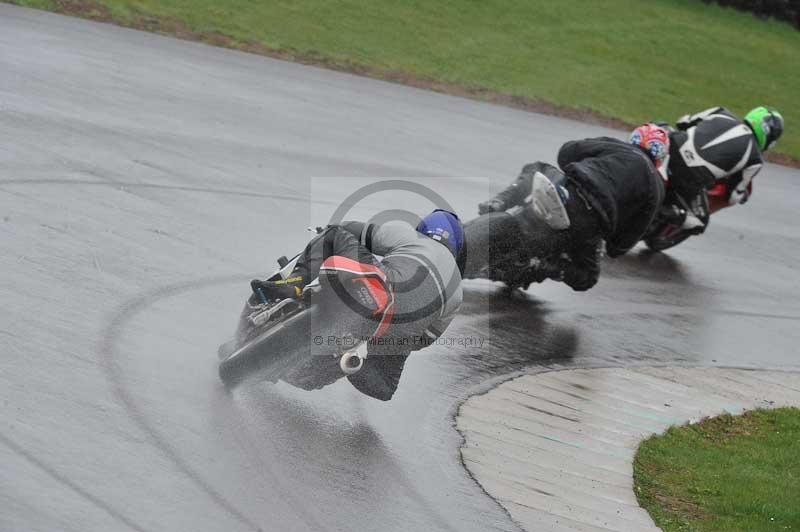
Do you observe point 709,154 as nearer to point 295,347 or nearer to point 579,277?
point 579,277

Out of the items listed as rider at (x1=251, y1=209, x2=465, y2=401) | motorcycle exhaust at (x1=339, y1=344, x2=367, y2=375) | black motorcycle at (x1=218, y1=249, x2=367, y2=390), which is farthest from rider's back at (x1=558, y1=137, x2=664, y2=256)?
motorcycle exhaust at (x1=339, y1=344, x2=367, y2=375)

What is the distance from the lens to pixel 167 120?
44.5 feet

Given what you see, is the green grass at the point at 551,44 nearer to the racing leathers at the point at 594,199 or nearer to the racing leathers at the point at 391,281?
the racing leathers at the point at 594,199

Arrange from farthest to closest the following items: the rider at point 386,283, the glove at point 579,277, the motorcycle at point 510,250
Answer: the glove at point 579,277 < the motorcycle at point 510,250 < the rider at point 386,283

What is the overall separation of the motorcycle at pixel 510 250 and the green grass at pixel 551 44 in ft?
37.1

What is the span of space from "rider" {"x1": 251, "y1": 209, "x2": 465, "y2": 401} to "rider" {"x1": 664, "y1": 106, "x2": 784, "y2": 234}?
232 inches

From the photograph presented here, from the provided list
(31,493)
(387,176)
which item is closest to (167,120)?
(387,176)

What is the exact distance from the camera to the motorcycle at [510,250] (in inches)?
395

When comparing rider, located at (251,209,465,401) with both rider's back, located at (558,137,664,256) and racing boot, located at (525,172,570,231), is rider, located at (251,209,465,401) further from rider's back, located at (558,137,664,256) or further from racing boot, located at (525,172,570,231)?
rider's back, located at (558,137,664,256)

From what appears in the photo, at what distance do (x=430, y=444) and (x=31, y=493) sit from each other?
2.64 m

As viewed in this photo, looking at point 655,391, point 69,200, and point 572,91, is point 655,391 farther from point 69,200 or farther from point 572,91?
point 572,91

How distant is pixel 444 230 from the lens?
6.77 meters

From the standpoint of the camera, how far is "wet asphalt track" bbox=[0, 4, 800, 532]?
570cm

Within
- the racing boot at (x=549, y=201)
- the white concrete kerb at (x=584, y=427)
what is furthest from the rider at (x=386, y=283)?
the racing boot at (x=549, y=201)
